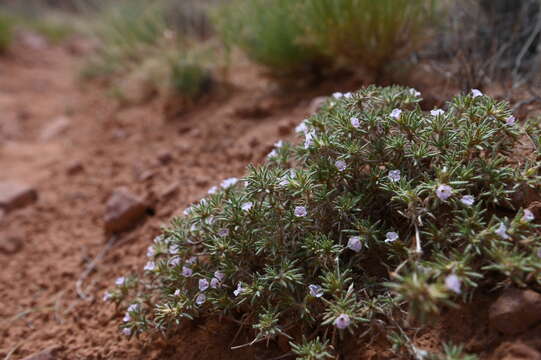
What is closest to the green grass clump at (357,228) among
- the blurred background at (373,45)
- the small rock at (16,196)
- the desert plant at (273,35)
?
the blurred background at (373,45)

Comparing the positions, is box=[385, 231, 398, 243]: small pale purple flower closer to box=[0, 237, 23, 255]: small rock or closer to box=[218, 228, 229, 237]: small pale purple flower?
box=[218, 228, 229, 237]: small pale purple flower

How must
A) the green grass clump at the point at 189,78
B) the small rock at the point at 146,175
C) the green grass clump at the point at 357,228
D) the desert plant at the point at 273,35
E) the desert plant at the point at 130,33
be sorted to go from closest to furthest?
the green grass clump at the point at 357,228 < the small rock at the point at 146,175 < the desert plant at the point at 273,35 < the green grass clump at the point at 189,78 < the desert plant at the point at 130,33

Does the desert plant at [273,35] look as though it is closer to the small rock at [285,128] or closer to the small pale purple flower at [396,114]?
the small rock at [285,128]

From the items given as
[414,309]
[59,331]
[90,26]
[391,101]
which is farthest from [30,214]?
[90,26]

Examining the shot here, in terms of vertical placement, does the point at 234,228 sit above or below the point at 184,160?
above

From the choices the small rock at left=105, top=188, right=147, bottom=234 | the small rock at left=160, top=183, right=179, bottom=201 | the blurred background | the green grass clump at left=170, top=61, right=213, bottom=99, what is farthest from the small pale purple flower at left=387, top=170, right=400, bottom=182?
the green grass clump at left=170, top=61, right=213, bottom=99

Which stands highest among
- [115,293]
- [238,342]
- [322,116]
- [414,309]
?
[322,116]

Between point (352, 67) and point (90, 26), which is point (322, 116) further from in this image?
point (90, 26)
